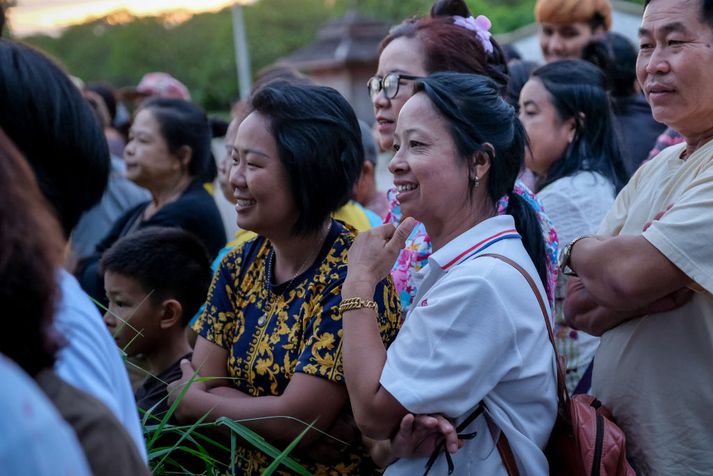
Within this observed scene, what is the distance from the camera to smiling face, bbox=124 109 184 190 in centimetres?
463

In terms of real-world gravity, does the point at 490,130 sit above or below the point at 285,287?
above

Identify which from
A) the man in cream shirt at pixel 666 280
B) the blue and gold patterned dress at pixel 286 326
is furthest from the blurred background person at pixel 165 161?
the man in cream shirt at pixel 666 280

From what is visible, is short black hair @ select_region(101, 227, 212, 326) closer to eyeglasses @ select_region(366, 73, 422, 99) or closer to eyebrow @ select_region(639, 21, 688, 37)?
eyeglasses @ select_region(366, 73, 422, 99)

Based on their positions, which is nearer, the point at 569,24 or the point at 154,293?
the point at 154,293

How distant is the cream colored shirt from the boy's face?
71.1 inches

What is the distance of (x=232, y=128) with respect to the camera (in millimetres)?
4090

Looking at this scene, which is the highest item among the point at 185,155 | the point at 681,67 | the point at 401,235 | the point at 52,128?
the point at 52,128

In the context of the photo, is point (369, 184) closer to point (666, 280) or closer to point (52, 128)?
point (666, 280)

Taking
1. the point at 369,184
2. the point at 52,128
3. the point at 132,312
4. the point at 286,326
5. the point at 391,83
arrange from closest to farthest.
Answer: the point at 52,128, the point at 286,326, the point at 391,83, the point at 132,312, the point at 369,184

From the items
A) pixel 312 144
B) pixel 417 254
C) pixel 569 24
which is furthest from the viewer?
pixel 569 24

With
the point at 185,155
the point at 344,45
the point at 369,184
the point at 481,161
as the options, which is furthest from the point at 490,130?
the point at 344,45

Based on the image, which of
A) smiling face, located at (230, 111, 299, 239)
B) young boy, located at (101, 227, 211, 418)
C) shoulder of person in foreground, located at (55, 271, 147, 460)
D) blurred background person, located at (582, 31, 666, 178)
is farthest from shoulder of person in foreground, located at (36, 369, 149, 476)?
blurred background person, located at (582, 31, 666, 178)

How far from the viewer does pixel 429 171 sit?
2.33 m

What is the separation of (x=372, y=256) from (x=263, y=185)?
48cm
